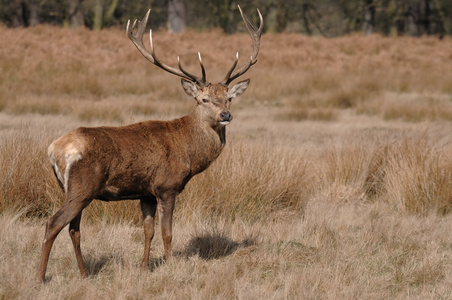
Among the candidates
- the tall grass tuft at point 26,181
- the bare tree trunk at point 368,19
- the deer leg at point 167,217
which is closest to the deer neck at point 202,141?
the deer leg at point 167,217

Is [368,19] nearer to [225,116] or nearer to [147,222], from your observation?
[225,116]

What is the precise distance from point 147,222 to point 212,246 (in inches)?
34.0

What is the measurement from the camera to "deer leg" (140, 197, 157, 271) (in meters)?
5.45

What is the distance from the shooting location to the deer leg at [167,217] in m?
5.32

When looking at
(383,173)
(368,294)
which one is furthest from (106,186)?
(383,173)

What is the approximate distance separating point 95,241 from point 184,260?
93 cm

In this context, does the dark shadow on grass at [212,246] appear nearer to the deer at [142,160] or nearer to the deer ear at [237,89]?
the deer at [142,160]

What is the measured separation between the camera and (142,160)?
5.19m

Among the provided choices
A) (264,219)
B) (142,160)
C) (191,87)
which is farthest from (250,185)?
(142,160)

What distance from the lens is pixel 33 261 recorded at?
551 centimetres

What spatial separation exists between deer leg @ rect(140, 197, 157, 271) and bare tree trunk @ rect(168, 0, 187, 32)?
24.9 meters

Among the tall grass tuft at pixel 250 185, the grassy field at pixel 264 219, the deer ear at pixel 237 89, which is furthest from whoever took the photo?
the tall grass tuft at pixel 250 185

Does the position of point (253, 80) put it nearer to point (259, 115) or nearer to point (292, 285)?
point (259, 115)

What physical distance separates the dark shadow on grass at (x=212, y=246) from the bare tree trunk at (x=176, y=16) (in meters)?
24.2
